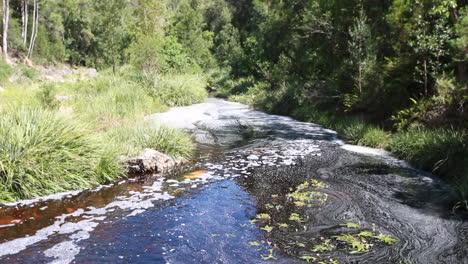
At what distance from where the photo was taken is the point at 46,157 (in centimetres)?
575

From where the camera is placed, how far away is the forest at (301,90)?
20.3 ft

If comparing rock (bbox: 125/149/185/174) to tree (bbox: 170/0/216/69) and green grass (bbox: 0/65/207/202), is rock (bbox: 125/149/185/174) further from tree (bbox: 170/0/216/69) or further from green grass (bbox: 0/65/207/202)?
tree (bbox: 170/0/216/69)

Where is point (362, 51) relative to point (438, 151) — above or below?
above

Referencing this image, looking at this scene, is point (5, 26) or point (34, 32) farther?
point (34, 32)

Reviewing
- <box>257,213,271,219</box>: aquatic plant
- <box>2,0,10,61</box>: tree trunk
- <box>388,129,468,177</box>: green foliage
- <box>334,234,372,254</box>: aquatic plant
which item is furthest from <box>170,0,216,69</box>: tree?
<box>334,234,372,254</box>: aquatic plant

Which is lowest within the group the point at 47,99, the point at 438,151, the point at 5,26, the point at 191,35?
the point at 438,151

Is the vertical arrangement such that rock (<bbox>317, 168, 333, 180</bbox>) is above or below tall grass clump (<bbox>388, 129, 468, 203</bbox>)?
below

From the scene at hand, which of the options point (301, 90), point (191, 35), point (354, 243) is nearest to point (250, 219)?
point (354, 243)

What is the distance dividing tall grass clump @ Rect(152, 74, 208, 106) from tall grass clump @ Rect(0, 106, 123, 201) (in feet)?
42.1

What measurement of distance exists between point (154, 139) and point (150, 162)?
1.08 metres

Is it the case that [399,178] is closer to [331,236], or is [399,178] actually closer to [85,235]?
[331,236]

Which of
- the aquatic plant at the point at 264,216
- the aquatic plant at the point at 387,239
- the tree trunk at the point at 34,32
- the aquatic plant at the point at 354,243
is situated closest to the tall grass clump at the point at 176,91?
the aquatic plant at the point at 264,216

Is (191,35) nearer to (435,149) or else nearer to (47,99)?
(47,99)

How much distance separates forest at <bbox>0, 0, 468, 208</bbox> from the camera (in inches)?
243
